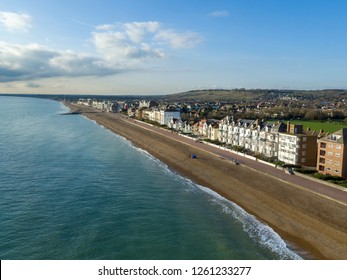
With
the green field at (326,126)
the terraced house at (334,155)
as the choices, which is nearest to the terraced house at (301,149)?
the terraced house at (334,155)

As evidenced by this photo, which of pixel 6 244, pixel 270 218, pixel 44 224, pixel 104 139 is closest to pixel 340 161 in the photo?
pixel 270 218

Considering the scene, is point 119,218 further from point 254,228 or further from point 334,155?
point 334,155

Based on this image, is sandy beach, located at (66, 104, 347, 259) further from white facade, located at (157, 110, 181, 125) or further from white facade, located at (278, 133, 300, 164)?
white facade, located at (157, 110, 181, 125)

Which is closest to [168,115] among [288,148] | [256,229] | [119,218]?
[288,148]

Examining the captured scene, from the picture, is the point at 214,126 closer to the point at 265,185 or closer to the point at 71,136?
the point at 71,136

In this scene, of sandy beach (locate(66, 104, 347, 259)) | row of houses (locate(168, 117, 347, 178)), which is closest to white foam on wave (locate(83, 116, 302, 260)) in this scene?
sandy beach (locate(66, 104, 347, 259))

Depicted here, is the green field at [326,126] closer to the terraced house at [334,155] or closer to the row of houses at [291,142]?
the row of houses at [291,142]
